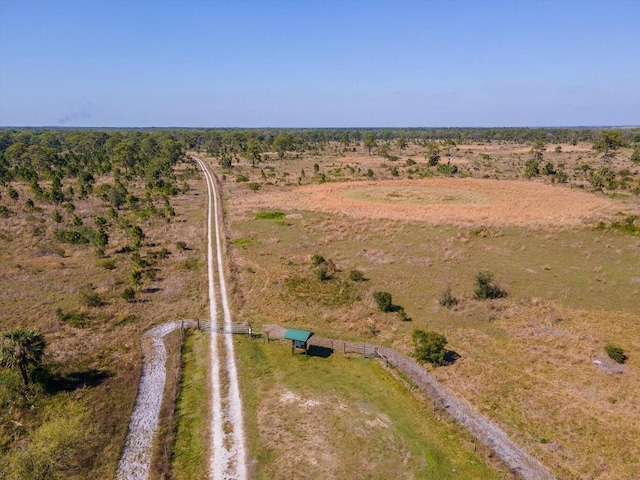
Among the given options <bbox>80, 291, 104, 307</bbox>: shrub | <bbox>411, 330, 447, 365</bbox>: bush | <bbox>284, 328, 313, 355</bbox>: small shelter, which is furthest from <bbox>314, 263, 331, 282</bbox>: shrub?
<bbox>80, 291, 104, 307</bbox>: shrub

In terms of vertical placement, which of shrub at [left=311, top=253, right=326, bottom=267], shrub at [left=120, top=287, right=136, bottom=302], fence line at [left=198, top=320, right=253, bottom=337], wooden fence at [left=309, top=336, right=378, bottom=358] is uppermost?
shrub at [left=311, top=253, right=326, bottom=267]

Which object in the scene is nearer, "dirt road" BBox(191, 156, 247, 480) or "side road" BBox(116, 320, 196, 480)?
"dirt road" BBox(191, 156, 247, 480)

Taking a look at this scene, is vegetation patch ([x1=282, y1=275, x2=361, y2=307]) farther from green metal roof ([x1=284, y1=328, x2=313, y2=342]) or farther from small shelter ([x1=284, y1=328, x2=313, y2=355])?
green metal roof ([x1=284, y1=328, x2=313, y2=342])

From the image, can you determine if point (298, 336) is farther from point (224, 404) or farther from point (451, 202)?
point (451, 202)

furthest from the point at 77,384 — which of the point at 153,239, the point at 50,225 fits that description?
the point at 50,225

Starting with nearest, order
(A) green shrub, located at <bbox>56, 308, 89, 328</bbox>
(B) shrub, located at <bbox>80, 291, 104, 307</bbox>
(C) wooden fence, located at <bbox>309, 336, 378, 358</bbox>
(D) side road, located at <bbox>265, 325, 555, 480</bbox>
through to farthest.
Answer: (D) side road, located at <bbox>265, 325, 555, 480</bbox> < (C) wooden fence, located at <bbox>309, 336, 378, 358</bbox> < (A) green shrub, located at <bbox>56, 308, 89, 328</bbox> < (B) shrub, located at <bbox>80, 291, 104, 307</bbox>

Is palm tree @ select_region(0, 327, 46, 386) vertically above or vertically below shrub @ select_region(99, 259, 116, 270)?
above
